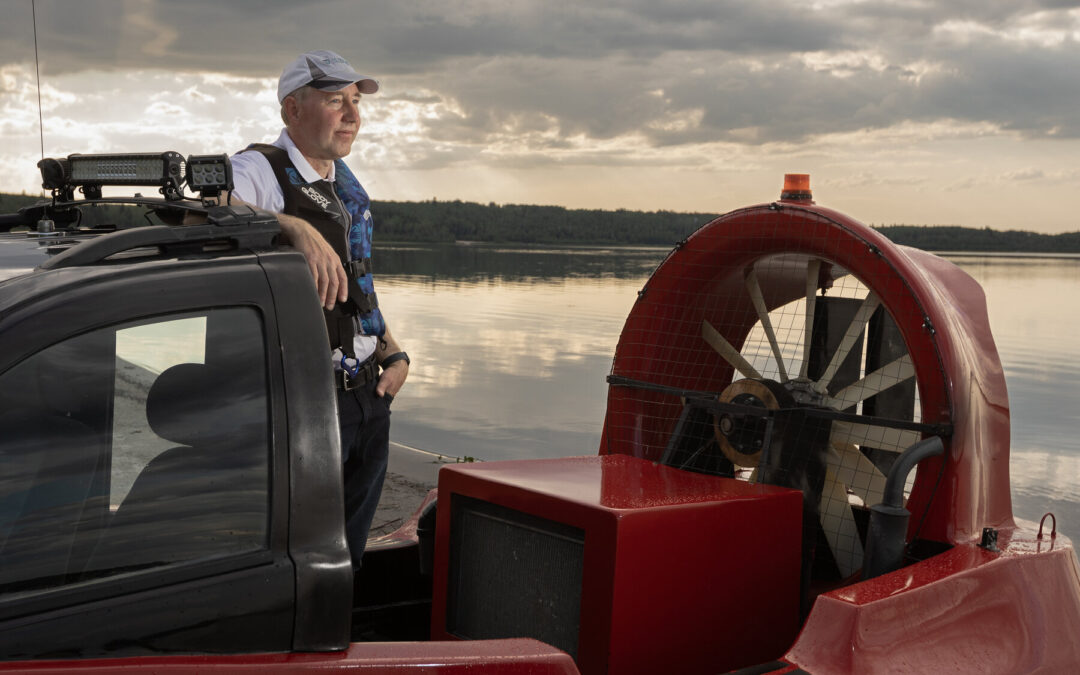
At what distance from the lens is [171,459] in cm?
174

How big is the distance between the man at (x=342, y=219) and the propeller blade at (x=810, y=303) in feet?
5.04

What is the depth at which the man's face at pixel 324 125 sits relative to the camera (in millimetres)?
3271

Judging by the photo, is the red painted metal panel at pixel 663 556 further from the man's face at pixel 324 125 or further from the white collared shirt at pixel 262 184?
the man's face at pixel 324 125

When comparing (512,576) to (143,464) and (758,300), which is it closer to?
(143,464)

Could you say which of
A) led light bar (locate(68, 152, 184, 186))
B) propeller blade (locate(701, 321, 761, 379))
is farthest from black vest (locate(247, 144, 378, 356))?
propeller blade (locate(701, 321, 761, 379))

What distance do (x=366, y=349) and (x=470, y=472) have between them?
0.55 m

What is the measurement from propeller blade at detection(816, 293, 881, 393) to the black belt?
65.4 inches

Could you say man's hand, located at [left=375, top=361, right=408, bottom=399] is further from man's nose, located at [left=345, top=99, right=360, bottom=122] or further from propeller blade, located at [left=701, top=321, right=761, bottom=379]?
propeller blade, located at [left=701, top=321, right=761, bottom=379]

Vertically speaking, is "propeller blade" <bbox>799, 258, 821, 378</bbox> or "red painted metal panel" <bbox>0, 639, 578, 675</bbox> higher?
"propeller blade" <bbox>799, 258, 821, 378</bbox>

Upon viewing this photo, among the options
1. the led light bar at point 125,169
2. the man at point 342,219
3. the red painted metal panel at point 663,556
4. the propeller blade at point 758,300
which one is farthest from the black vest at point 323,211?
the propeller blade at point 758,300

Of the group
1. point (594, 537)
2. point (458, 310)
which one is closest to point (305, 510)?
point (594, 537)

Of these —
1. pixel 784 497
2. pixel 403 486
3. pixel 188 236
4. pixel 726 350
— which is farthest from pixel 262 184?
pixel 403 486

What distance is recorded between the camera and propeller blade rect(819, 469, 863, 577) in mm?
3729

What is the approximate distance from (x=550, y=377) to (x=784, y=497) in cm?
1381
